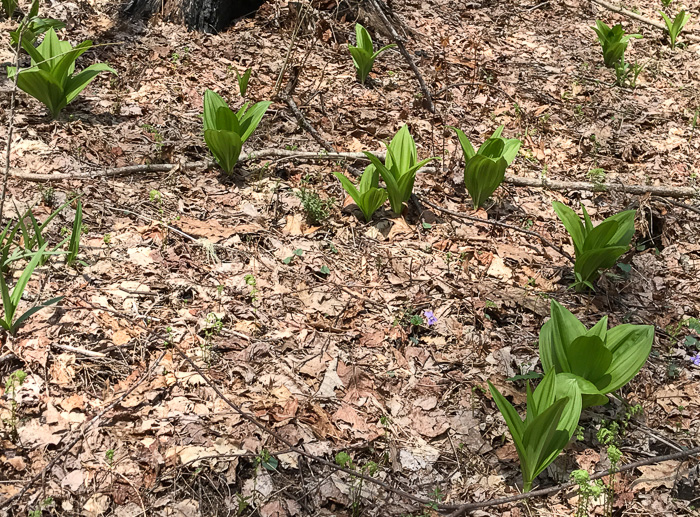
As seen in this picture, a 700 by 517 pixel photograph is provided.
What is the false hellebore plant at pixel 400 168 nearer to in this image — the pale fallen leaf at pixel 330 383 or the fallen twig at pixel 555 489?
the pale fallen leaf at pixel 330 383

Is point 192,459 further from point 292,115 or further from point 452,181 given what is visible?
point 292,115

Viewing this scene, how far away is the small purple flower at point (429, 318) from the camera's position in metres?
2.59

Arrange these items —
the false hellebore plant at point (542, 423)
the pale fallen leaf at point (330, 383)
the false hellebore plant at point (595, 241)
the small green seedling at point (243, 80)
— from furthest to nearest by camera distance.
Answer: the small green seedling at point (243, 80)
the false hellebore plant at point (595, 241)
the pale fallen leaf at point (330, 383)
the false hellebore plant at point (542, 423)

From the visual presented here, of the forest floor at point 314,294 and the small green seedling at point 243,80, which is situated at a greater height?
the small green seedling at point 243,80

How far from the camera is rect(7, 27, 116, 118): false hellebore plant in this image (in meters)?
3.23

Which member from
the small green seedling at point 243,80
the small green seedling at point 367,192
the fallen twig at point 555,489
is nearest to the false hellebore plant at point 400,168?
the small green seedling at point 367,192

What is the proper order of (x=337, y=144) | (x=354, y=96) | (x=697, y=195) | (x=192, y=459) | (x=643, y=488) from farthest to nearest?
1. (x=354, y=96)
2. (x=337, y=144)
3. (x=697, y=195)
4. (x=643, y=488)
5. (x=192, y=459)

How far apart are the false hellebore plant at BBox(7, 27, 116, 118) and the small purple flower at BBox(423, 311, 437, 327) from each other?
2.37 metres

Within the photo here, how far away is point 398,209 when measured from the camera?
3229 millimetres

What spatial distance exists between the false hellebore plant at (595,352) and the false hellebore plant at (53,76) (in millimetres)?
2876

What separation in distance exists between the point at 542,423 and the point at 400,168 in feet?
5.62

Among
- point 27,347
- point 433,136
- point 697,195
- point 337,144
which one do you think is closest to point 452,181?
point 433,136

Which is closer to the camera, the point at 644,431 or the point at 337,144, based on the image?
the point at 644,431

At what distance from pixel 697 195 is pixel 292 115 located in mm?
2632
